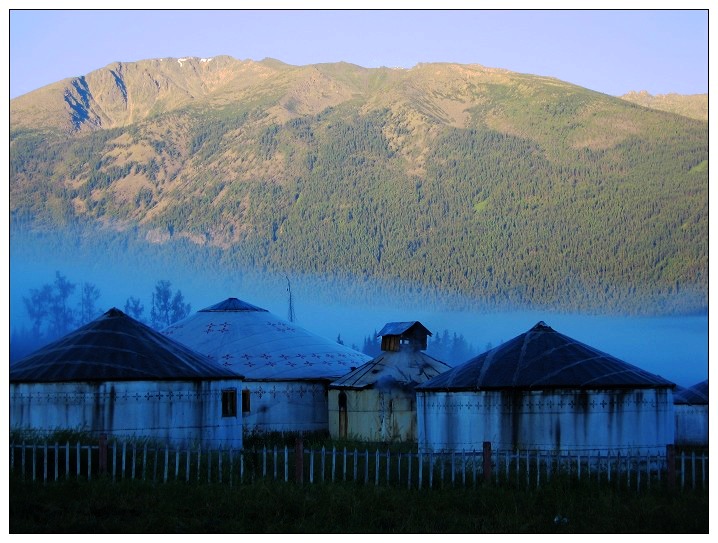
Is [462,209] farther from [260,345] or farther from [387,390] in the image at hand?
[387,390]

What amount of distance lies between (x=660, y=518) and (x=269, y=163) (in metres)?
175

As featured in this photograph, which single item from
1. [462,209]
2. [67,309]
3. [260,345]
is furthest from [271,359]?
[462,209]

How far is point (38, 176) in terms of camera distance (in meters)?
198

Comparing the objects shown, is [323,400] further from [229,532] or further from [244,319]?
[229,532]

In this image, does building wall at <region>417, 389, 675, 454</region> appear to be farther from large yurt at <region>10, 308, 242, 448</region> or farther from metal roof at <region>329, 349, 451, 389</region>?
metal roof at <region>329, 349, 451, 389</region>

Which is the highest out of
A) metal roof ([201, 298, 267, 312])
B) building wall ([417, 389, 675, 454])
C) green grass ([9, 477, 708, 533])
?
metal roof ([201, 298, 267, 312])

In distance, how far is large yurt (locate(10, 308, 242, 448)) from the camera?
3053 cm

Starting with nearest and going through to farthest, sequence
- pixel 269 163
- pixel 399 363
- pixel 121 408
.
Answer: pixel 121 408, pixel 399 363, pixel 269 163

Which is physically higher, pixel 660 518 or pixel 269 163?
pixel 269 163

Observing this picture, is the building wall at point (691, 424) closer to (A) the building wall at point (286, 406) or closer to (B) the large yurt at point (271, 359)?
(B) the large yurt at point (271, 359)

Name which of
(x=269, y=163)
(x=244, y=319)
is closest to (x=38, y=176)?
(x=269, y=163)

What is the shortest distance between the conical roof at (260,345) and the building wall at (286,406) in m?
0.34

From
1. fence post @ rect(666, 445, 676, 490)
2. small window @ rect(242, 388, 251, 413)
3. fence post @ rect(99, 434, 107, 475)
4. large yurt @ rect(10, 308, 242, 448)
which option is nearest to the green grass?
fence post @ rect(666, 445, 676, 490)

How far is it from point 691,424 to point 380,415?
13.7 metres
